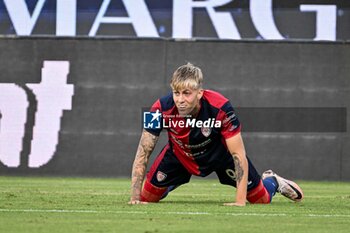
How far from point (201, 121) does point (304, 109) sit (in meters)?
10.7

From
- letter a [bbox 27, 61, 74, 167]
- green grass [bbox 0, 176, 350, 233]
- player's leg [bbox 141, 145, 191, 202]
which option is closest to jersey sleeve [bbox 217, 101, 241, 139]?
green grass [bbox 0, 176, 350, 233]

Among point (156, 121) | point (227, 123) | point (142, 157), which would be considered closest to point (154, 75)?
point (142, 157)

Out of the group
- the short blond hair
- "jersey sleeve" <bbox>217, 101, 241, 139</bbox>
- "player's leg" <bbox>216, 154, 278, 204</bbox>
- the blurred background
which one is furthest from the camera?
the blurred background

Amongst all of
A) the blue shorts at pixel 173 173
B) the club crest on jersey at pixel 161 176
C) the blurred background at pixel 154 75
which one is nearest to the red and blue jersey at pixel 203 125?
the blue shorts at pixel 173 173

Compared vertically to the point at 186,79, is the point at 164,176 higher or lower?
lower

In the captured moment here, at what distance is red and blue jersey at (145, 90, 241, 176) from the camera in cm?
930

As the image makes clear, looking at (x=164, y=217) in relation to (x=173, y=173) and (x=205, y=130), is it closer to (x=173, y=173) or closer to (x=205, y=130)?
(x=205, y=130)

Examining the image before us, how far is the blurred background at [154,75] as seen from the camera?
1956 centimetres

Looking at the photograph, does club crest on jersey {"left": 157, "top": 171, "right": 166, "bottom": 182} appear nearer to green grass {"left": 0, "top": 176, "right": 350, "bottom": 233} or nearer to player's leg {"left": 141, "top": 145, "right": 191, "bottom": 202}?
player's leg {"left": 141, "top": 145, "right": 191, "bottom": 202}

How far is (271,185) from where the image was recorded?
1059 centimetres

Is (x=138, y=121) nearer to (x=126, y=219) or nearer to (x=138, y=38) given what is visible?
(x=138, y=38)

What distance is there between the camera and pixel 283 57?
20.0 metres

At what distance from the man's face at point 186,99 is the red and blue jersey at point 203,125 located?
223 millimetres

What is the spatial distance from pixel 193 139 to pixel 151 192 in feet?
3.57
